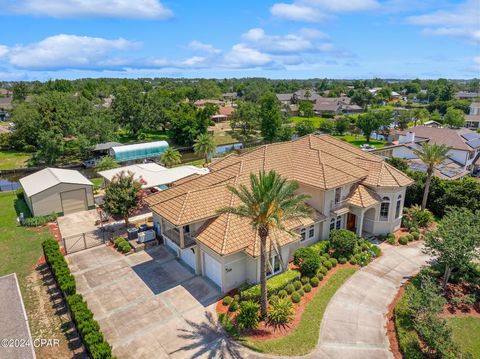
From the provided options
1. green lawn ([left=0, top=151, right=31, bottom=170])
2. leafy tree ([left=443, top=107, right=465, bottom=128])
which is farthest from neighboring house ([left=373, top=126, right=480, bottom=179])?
green lawn ([left=0, top=151, right=31, bottom=170])

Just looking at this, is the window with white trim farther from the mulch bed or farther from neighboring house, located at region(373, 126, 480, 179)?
neighboring house, located at region(373, 126, 480, 179)

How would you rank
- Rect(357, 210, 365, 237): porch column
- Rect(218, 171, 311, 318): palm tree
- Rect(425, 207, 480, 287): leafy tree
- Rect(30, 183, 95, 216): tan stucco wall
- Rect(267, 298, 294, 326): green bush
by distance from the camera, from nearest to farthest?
Rect(218, 171, 311, 318): palm tree < Rect(267, 298, 294, 326): green bush < Rect(425, 207, 480, 287): leafy tree < Rect(357, 210, 365, 237): porch column < Rect(30, 183, 95, 216): tan stucco wall

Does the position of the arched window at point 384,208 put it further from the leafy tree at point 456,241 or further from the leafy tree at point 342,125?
the leafy tree at point 342,125

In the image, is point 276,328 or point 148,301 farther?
point 148,301

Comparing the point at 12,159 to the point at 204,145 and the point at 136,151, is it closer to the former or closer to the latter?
the point at 136,151

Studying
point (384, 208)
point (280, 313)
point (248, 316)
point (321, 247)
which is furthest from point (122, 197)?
point (384, 208)

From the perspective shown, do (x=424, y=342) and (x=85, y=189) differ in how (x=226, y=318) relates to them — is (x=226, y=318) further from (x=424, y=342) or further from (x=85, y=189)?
(x=85, y=189)

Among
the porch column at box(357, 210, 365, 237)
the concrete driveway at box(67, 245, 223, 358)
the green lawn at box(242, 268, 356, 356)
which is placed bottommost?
the green lawn at box(242, 268, 356, 356)
